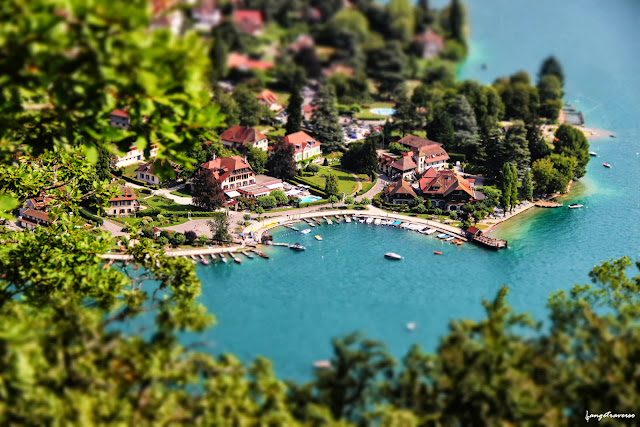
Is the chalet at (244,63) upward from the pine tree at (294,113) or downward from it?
upward

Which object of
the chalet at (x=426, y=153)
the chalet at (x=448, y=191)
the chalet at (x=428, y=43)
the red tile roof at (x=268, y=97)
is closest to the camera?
the chalet at (x=428, y=43)

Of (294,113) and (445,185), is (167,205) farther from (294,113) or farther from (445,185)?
(445,185)

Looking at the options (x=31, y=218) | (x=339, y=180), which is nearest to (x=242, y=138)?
(x=339, y=180)

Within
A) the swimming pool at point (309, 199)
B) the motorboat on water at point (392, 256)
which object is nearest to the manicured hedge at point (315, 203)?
the swimming pool at point (309, 199)

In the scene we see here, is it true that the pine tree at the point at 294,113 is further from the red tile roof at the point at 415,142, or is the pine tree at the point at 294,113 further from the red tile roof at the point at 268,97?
the red tile roof at the point at 415,142

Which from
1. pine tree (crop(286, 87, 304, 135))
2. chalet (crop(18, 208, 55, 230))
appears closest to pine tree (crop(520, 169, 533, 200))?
pine tree (crop(286, 87, 304, 135))

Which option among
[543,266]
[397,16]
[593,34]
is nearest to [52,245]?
[397,16]

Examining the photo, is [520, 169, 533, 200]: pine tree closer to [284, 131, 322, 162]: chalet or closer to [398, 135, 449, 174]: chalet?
[398, 135, 449, 174]: chalet
